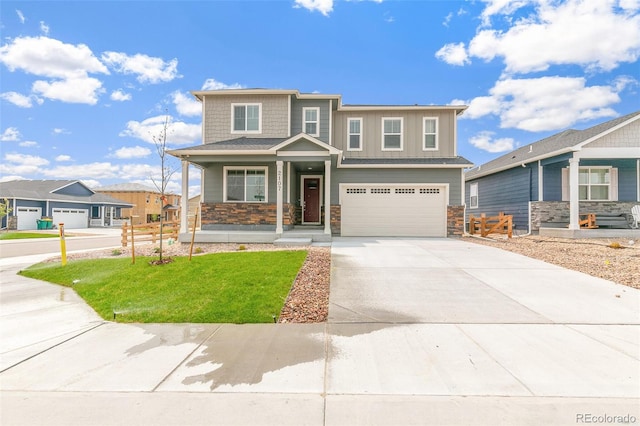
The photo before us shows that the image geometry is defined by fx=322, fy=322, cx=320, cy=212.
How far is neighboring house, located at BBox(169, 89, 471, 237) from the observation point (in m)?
13.9

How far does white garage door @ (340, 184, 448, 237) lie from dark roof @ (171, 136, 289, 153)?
381cm

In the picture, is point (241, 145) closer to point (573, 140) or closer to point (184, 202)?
point (184, 202)

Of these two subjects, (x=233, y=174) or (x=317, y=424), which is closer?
(x=317, y=424)

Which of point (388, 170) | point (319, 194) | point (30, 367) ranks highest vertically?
point (388, 170)

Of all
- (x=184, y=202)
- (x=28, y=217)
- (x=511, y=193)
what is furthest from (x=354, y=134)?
(x=28, y=217)

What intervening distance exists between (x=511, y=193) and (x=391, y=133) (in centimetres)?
804

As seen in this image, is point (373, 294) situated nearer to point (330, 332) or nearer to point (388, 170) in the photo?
point (330, 332)

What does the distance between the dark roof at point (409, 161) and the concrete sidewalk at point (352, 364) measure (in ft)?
30.5

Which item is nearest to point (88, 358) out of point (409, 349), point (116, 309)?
point (116, 309)

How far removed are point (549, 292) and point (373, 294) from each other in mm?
3130

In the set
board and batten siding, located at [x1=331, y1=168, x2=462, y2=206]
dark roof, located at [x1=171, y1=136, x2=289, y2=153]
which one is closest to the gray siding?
dark roof, located at [x1=171, y1=136, x2=289, y2=153]

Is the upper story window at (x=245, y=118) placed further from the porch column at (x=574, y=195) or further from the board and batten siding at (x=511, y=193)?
the porch column at (x=574, y=195)

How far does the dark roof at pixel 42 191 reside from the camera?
28.3 metres

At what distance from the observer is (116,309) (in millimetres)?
5043
